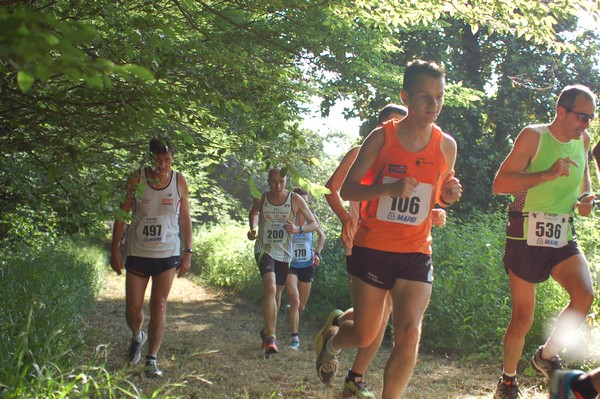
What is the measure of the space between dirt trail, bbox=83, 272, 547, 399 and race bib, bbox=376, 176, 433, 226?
1340 millimetres

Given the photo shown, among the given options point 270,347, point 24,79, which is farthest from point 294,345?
point 24,79

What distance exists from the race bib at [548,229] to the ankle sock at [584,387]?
1.71 metres

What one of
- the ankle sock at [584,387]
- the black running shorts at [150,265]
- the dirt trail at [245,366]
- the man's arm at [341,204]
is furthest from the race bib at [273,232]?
the ankle sock at [584,387]

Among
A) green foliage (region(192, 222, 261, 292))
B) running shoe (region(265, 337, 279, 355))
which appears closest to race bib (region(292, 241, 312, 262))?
running shoe (region(265, 337, 279, 355))

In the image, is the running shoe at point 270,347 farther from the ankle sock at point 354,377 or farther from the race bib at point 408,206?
the race bib at point 408,206

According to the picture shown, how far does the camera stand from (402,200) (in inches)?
169

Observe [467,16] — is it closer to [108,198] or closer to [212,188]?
[108,198]

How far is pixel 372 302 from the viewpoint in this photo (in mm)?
4383

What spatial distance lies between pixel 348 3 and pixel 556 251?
8.37 ft

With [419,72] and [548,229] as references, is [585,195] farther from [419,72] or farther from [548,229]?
[419,72]

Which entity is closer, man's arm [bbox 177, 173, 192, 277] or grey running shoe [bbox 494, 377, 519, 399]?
grey running shoe [bbox 494, 377, 519, 399]

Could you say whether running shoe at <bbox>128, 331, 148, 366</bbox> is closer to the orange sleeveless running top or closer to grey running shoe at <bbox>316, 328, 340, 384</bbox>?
grey running shoe at <bbox>316, 328, 340, 384</bbox>

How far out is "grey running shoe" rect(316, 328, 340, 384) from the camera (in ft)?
17.5

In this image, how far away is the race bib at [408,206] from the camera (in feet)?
14.1
